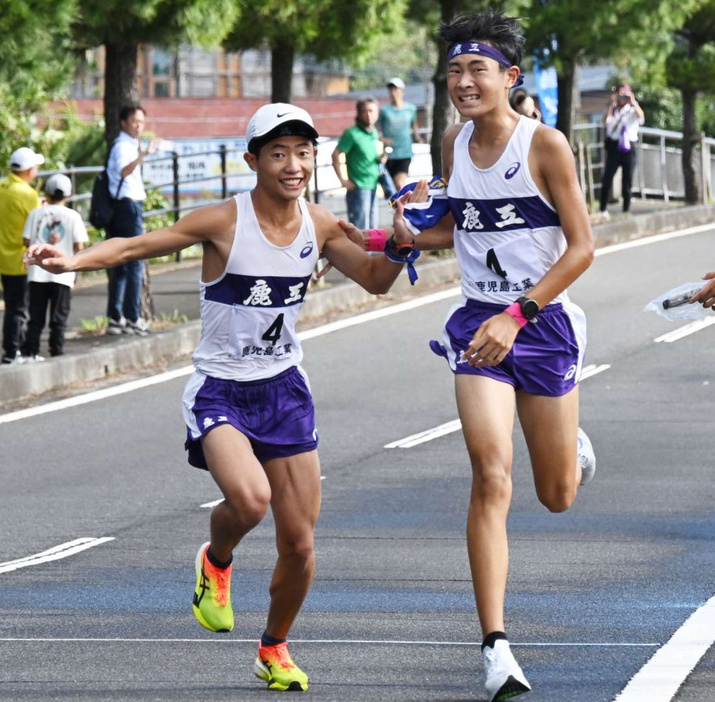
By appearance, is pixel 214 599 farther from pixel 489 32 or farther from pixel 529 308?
pixel 489 32

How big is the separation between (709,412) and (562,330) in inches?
266

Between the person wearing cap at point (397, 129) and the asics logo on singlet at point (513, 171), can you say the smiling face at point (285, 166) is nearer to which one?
the asics logo on singlet at point (513, 171)

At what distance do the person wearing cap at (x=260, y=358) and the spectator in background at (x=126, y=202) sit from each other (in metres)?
9.31

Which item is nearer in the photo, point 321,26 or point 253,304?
point 253,304

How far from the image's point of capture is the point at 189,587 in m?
7.79

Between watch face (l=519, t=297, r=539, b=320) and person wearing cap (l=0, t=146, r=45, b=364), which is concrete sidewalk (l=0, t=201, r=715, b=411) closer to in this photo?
person wearing cap (l=0, t=146, r=45, b=364)

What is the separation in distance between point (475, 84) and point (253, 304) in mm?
1093

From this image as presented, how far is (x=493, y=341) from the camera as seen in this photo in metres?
5.86

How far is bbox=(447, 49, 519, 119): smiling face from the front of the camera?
6086 mm

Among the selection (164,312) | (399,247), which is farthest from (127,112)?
(399,247)

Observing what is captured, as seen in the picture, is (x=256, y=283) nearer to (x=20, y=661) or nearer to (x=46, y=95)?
(x=20, y=661)

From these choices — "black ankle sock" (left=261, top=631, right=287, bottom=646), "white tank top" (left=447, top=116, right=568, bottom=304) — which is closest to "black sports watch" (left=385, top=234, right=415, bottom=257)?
"white tank top" (left=447, top=116, right=568, bottom=304)

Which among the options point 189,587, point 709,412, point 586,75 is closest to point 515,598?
point 189,587

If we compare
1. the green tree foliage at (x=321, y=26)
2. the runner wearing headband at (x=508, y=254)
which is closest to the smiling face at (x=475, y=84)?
the runner wearing headband at (x=508, y=254)
